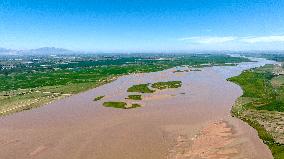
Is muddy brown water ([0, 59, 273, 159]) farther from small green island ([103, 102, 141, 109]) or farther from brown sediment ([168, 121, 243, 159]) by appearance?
small green island ([103, 102, 141, 109])

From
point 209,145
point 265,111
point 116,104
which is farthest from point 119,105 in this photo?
point 209,145

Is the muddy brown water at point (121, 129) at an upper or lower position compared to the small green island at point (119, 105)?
lower

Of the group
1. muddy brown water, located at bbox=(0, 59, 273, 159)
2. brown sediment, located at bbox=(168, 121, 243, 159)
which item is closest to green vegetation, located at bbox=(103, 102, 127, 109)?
muddy brown water, located at bbox=(0, 59, 273, 159)

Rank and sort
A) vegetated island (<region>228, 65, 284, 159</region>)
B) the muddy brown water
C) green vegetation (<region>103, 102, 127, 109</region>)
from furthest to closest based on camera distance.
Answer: green vegetation (<region>103, 102, 127, 109</region>)
vegetated island (<region>228, 65, 284, 159</region>)
the muddy brown water

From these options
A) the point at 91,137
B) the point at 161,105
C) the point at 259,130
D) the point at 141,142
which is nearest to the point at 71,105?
the point at 161,105

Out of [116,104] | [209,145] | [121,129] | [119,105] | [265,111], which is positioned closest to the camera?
[209,145]

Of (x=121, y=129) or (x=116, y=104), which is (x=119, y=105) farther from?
(x=121, y=129)

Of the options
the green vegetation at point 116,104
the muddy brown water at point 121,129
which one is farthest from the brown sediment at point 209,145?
the green vegetation at point 116,104

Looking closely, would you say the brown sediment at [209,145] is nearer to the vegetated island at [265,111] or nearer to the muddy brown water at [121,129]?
the muddy brown water at [121,129]

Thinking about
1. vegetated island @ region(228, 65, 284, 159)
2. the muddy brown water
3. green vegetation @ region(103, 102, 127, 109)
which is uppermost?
vegetated island @ region(228, 65, 284, 159)
